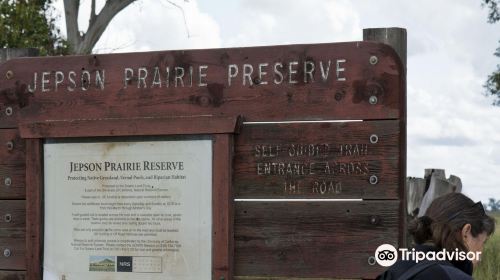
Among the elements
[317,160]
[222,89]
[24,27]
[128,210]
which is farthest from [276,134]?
[24,27]

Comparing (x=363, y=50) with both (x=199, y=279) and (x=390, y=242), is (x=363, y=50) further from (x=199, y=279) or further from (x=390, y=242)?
(x=199, y=279)

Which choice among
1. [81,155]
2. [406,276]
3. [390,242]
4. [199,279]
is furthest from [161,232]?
[406,276]

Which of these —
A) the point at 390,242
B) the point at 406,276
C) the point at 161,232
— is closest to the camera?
the point at 406,276

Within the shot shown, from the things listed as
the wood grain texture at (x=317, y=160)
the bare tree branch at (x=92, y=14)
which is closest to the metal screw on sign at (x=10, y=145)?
the wood grain texture at (x=317, y=160)

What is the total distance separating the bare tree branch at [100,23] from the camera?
1631 centimetres

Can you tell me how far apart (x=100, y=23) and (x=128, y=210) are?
37.4 feet

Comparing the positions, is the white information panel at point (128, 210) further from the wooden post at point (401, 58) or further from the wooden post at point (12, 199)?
the wooden post at point (401, 58)

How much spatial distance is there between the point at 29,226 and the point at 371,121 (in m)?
2.30

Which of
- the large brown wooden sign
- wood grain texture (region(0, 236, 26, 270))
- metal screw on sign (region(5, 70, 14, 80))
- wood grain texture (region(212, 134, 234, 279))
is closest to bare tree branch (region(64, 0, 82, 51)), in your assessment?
metal screw on sign (region(5, 70, 14, 80))

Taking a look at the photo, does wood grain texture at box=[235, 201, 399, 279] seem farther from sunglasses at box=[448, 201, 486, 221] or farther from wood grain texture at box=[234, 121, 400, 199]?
sunglasses at box=[448, 201, 486, 221]

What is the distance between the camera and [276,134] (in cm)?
535

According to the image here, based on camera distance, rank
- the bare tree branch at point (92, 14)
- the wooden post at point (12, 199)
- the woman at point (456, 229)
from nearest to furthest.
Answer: the woman at point (456, 229) → the wooden post at point (12, 199) → the bare tree branch at point (92, 14)

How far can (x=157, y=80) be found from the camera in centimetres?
562

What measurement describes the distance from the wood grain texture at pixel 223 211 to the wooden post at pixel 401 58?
1006 millimetres
